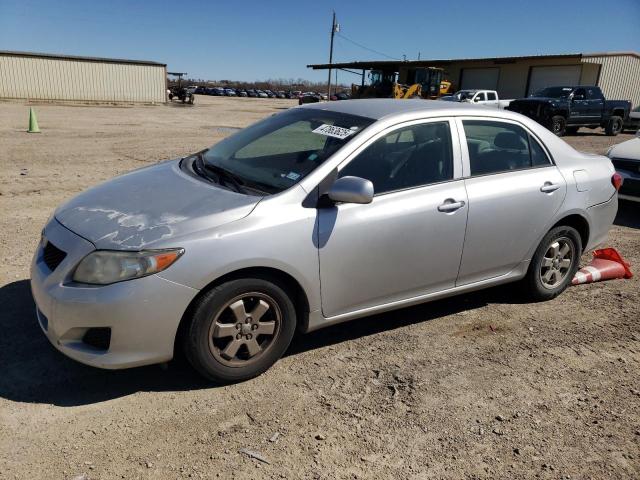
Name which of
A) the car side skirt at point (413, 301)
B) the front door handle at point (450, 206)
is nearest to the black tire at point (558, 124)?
the car side skirt at point (413, 301)

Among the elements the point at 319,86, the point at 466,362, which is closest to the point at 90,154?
the point at 466,362

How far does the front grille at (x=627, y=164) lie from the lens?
7.70 m

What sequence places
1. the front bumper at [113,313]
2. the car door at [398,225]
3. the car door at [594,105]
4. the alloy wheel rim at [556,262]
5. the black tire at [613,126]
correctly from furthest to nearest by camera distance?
the black tire at [613,126], the car door at [594,105], the alloy wheel rim at [556,262], the car door at [398,225], the front bumper at [113,313]

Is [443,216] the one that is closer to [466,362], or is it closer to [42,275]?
[466,362]

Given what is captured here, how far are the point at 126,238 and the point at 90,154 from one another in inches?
392

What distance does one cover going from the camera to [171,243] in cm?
289

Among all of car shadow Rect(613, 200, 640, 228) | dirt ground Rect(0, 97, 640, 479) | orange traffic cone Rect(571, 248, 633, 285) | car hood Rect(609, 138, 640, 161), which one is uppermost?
car hood Rect(609, 138, 640, 161)

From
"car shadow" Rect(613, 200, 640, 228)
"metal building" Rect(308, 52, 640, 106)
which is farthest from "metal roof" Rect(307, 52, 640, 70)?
"car shadow" Rect(613, 200, 640, 228)

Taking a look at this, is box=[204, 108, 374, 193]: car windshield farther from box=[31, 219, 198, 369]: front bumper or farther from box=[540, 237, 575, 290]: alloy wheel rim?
box=[540, 237, 575, 290]: alloy wheel rim

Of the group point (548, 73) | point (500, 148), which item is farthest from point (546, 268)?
point (548, 73)

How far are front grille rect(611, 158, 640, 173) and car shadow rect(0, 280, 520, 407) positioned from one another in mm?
5464

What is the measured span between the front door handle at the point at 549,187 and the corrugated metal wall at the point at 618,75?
113 feet

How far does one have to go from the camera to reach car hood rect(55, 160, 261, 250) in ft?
9.66

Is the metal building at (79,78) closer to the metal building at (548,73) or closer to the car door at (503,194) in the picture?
the metal building at (548,73)
